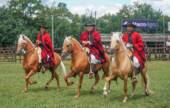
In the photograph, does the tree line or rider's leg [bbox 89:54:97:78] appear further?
the tree line

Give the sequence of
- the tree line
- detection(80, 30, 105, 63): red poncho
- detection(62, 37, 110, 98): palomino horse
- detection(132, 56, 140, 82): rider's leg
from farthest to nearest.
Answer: the tree line → detection(80, 30, 105, 63): red poncho → detection(62, 37, 110, 98): palomino horse → detection(132, 56, 140, 82): rider's leg

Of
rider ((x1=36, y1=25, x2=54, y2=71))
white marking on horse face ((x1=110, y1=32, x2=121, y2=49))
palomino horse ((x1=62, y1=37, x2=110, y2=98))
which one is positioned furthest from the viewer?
rider ((x1=36, y1=25, x2=54, y2=71))

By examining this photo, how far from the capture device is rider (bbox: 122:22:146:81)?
16.1 metres

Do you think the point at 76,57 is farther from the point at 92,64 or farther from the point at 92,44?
the point at 92,44

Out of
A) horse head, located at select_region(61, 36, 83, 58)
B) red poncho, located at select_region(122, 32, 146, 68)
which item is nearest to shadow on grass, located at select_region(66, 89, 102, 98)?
horse head, located at select_region(61, 36, 83, 58)

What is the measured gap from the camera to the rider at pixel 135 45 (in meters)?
16.1

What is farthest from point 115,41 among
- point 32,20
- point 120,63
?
point 32,20

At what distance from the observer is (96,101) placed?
15.2m

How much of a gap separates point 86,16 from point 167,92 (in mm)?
99812

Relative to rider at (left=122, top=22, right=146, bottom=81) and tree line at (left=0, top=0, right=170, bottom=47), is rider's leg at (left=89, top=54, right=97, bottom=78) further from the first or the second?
tree line at (left=0, top=0, right=170, bottom=47)

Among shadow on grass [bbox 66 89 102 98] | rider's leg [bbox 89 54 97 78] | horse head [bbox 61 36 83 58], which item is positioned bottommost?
shadow on grass [bbox 66 89 102 98]

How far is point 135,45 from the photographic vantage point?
16.1m

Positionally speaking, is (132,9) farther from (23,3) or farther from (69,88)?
→ (69,88)

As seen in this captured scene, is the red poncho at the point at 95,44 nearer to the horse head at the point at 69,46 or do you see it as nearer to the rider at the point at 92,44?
the rider at the point at 92,44
